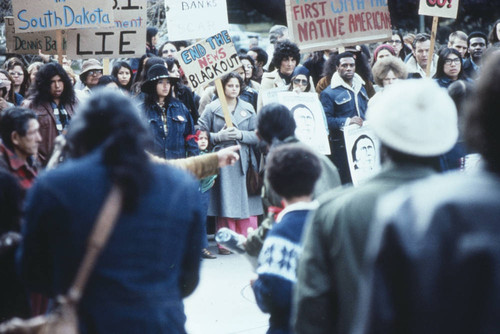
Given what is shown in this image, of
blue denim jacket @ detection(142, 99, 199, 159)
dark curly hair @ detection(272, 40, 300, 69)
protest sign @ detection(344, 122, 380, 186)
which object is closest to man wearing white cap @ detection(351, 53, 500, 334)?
protest sign @ detection(344, 122, 380, 186)

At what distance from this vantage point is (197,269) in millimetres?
3004

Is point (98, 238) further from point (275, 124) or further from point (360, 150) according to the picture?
point (360, 150)

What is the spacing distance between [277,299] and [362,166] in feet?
13.8

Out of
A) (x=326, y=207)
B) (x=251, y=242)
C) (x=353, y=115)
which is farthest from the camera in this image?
(x=353, y=115)

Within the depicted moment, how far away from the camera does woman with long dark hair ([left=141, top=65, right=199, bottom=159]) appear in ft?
25.5

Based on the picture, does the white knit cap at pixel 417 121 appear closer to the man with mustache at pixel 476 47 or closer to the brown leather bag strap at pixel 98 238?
the brown leather bag strap at pixel 98 238

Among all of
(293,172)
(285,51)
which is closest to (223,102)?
A: (285,51)

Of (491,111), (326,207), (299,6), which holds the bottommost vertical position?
(326,207)

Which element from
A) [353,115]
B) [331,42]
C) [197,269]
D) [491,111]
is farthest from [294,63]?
[491,111]

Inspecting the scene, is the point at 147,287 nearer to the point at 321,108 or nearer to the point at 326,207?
the point at 326,207

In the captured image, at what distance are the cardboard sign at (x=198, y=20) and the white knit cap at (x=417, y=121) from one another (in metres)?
6.47

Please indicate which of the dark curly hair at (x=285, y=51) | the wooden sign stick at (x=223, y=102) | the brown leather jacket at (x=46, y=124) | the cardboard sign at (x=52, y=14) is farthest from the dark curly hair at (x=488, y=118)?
the dark curly hair at (x=285, y=51)

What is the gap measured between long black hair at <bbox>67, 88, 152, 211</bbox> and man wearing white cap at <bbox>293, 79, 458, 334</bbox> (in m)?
0.61

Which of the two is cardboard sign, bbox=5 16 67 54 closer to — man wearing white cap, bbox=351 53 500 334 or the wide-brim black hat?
the wide-brim black hat
